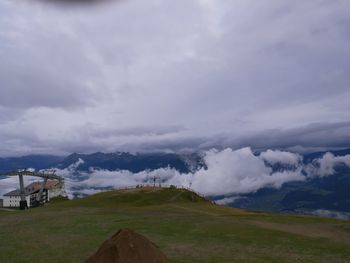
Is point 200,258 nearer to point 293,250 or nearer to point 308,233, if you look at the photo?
point 293,250

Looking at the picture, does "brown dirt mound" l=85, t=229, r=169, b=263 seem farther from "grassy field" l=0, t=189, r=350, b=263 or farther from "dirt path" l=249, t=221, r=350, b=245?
"dirt path" l=249, t=221, r=350, b=245

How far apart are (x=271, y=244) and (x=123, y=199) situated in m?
70.4

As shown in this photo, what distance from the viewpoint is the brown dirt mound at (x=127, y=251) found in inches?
862

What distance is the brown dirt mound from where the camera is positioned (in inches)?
862

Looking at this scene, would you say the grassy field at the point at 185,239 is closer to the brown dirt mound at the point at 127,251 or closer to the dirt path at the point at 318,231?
the dirt path at the point at 318,231

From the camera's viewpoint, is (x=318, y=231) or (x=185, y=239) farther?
(x=318, y=231)

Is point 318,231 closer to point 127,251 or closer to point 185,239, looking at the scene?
point 185,239

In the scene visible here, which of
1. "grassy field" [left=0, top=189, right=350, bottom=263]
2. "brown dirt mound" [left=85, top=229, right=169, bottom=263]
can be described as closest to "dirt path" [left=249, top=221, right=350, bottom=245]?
"grassy field" [left=0, top=189, right=350, bottom=263]

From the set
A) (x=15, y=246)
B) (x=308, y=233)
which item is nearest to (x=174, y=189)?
(x=308, y=233)

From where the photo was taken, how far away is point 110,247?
22375 mm

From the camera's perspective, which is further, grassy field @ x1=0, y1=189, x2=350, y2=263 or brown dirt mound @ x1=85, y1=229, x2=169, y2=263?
grassy field @ x1=0, y1=189, x2=350, y2=263

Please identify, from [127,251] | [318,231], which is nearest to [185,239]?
[318,231]

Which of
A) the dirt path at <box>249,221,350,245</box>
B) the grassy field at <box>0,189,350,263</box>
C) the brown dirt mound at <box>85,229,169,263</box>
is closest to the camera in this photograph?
the brown dirt mound at <box>85,229,169,263</box>

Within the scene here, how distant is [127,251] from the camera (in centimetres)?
2214
